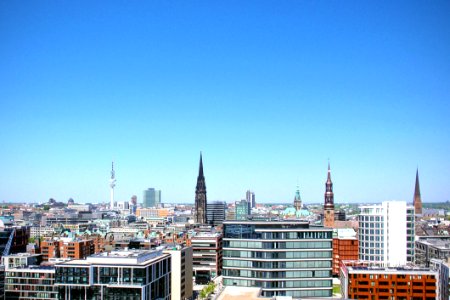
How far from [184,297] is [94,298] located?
2701cm

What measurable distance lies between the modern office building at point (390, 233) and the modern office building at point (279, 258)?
41535 millimetres

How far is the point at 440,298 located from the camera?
82062 mm

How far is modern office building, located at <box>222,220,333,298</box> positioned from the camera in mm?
73062

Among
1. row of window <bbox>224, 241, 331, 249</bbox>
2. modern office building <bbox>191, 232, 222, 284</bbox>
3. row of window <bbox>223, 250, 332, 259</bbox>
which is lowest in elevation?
modern office building <bbox>191, 232, 222, 284</bbox>

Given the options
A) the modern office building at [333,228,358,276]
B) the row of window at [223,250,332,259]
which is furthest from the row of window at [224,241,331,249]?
the modern office building at [333,228,358,276]

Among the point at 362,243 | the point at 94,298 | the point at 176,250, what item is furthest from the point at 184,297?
the point at 362,243

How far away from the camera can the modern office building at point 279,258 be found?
7306 centimetres

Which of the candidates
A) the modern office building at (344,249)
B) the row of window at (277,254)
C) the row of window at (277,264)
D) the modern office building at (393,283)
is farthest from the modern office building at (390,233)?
the row of window at (277,264)

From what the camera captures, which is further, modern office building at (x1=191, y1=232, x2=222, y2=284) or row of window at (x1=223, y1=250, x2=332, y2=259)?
modern office building at (x1=191, y1=232, x2=222, y2=284)

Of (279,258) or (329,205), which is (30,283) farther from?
(329,205)

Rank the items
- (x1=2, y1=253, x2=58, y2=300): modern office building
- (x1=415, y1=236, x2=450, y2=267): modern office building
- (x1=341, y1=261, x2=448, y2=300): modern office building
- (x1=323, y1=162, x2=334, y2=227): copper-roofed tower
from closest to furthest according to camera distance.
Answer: (x1=341, y1=261, x2=448, y2=300): modern office building → (x1=2, y1=253, x2=58, y2=300): modern office building → (x1=415, y1=236, x2=450, y2=267): modern office building → (x1=323, y1=162, x2=334, y2=227): copper-roofed tower

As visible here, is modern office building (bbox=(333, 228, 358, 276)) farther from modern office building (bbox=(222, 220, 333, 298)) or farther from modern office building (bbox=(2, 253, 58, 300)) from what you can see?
modern office building (bbox=(2, 253, 58, 300))

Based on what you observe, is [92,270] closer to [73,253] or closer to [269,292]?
[269,292]

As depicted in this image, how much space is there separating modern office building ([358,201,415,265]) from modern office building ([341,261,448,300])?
2503 centimetres
